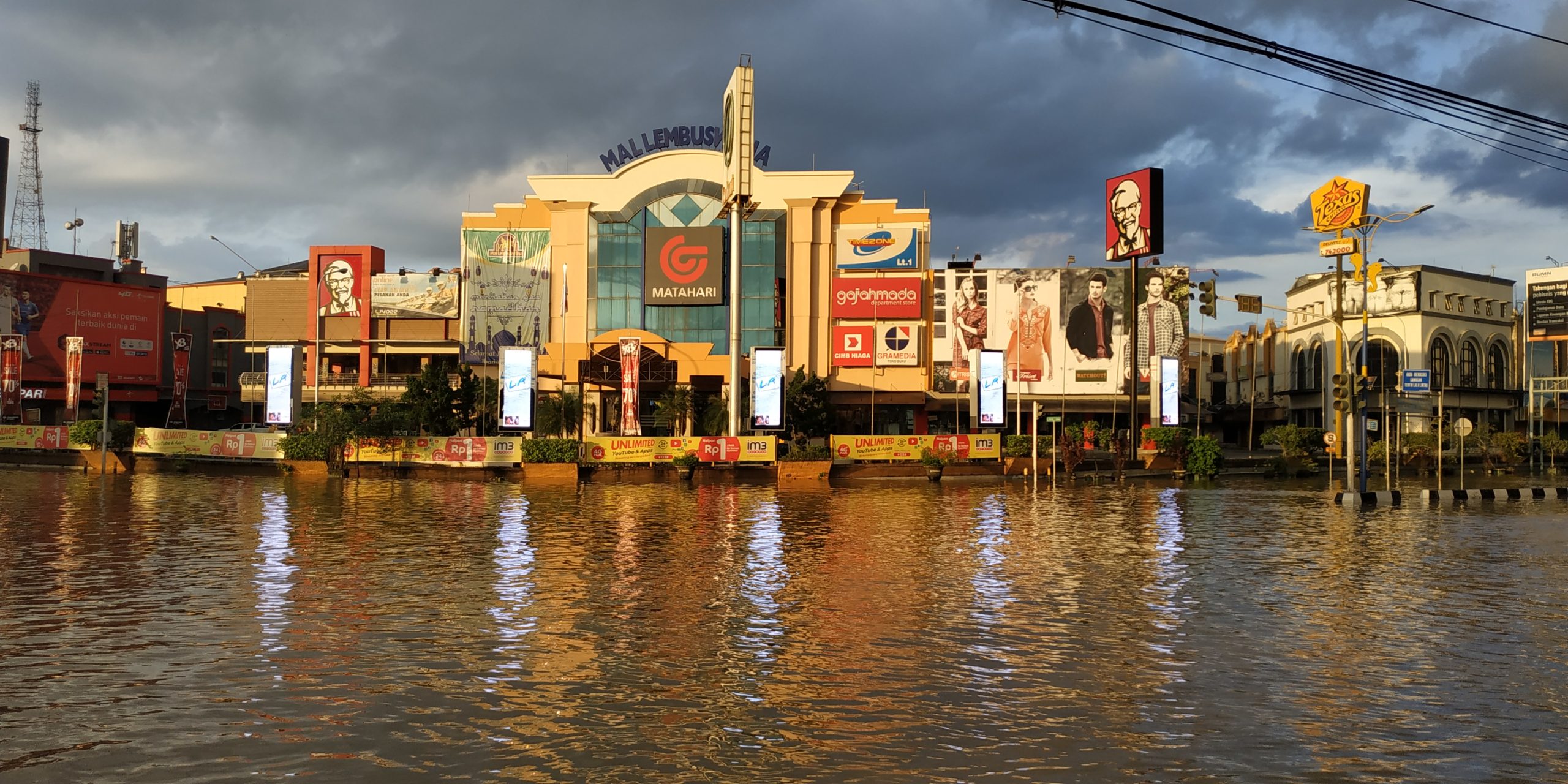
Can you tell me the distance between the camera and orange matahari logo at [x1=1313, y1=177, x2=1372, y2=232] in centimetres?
5556

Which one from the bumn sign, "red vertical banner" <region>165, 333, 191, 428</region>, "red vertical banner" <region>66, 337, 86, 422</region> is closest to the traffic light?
the bumn sign

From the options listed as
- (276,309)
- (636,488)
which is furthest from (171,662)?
(276,309)

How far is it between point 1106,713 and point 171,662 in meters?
8.53

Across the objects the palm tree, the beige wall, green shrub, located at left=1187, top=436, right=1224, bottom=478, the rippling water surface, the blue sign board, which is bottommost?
the rippling water surface

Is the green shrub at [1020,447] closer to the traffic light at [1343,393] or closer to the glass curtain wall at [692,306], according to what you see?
the traffic light at [1343,393]

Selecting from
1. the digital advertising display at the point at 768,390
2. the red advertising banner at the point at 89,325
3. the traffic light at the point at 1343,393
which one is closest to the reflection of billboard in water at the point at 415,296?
the red advertising banner at the point at 89,325

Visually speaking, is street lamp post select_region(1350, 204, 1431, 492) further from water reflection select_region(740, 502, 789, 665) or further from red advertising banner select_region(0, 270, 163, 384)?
red advertising banner select_region(0, 270, 163, 384)

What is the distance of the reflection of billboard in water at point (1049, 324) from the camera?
77.0 m

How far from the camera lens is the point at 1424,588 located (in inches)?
631

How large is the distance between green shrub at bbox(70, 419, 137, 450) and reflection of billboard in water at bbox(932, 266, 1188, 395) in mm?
47379

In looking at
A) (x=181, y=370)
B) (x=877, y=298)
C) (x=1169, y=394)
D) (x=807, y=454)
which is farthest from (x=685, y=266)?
(x=181, y=370)

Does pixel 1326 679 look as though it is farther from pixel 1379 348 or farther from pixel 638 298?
pixel 1379 348

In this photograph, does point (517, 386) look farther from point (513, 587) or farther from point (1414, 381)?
point (1414, 381)

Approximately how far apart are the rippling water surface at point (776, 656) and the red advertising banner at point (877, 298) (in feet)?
171
